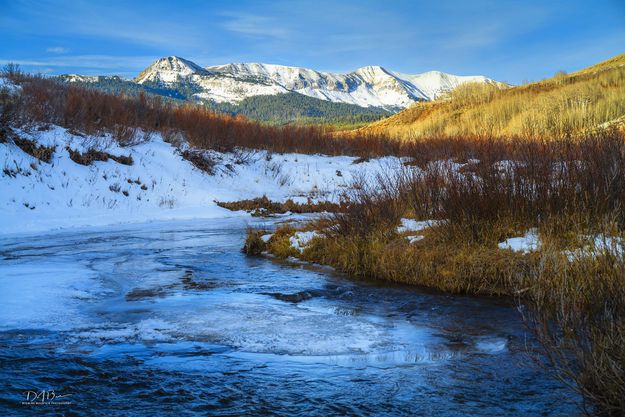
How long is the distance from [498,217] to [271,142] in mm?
21311

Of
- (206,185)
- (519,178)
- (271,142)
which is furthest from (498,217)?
(271,142)

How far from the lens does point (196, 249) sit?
10.2 metres

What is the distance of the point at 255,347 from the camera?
4.25 metres

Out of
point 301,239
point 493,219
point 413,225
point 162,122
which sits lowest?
point 301,239

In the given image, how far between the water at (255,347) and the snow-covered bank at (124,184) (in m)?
6.41

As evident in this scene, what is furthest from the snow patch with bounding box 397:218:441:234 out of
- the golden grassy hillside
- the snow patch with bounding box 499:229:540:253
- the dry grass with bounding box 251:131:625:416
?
the golden grassy hillside

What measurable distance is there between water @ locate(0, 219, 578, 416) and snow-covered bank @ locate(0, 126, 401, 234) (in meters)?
6.41

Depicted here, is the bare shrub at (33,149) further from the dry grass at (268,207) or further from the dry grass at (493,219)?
the dry grass at (493,219)

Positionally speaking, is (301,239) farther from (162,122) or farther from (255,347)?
(162,122)

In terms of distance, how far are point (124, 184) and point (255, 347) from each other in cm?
1352

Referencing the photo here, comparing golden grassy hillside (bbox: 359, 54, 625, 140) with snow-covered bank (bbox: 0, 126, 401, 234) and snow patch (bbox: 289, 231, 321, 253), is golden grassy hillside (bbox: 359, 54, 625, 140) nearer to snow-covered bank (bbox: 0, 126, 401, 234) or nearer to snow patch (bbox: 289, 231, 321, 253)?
snow-covered bank (bbox: 0, 126, 401, 234)

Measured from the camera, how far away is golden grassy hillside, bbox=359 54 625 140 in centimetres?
4006

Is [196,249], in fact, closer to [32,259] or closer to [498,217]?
[32,259]

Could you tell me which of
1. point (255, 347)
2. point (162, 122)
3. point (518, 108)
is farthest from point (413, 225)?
point (518, 108)
